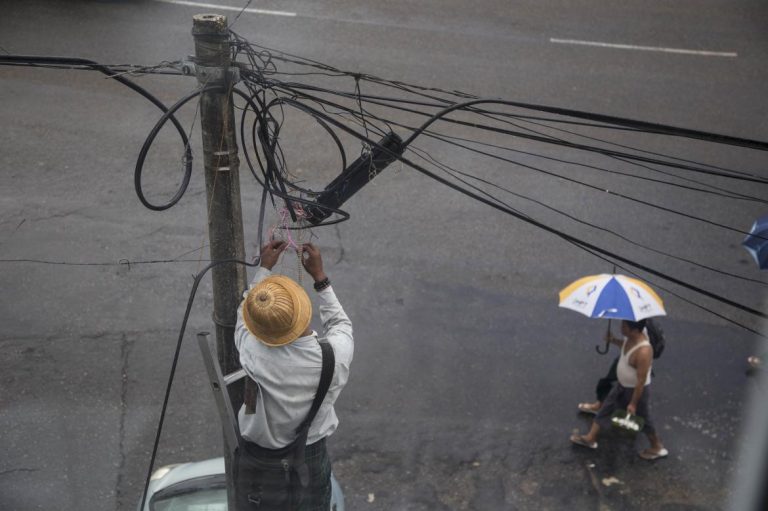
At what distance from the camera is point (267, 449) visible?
3844 mm

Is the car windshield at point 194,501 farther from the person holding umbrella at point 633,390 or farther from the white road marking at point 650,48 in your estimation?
the white road marking at point 650,48

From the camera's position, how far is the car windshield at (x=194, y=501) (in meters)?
4.64

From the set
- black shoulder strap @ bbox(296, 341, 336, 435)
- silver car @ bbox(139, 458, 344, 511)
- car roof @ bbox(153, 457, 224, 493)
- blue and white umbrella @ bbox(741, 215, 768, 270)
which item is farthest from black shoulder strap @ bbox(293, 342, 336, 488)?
blue and white umbrella @ bbox(741, 215, 768, 270)

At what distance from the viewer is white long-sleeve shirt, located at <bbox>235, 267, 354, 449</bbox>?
3.66m

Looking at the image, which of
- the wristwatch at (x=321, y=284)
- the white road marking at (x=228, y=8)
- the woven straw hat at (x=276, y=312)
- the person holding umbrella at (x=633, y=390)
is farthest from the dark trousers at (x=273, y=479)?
the white road marking at (x=228, y=8)

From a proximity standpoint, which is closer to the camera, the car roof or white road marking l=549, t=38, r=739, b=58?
the car roof

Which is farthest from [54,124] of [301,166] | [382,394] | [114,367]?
[382,394]

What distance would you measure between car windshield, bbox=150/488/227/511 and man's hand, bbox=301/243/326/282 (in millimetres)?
1610

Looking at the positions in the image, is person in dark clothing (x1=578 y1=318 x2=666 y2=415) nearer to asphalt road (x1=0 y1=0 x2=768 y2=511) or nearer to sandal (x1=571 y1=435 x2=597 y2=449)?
asphalt road (x1=0 y1=0 x2=768 y2=511)

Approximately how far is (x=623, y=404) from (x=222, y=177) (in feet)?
12.6

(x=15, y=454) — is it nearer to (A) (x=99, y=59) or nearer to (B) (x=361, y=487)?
(B) (x=361, y=487)

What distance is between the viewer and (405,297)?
25.6 ft

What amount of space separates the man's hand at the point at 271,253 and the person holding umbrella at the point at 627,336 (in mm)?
2938

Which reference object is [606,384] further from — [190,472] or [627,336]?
[190,472]
